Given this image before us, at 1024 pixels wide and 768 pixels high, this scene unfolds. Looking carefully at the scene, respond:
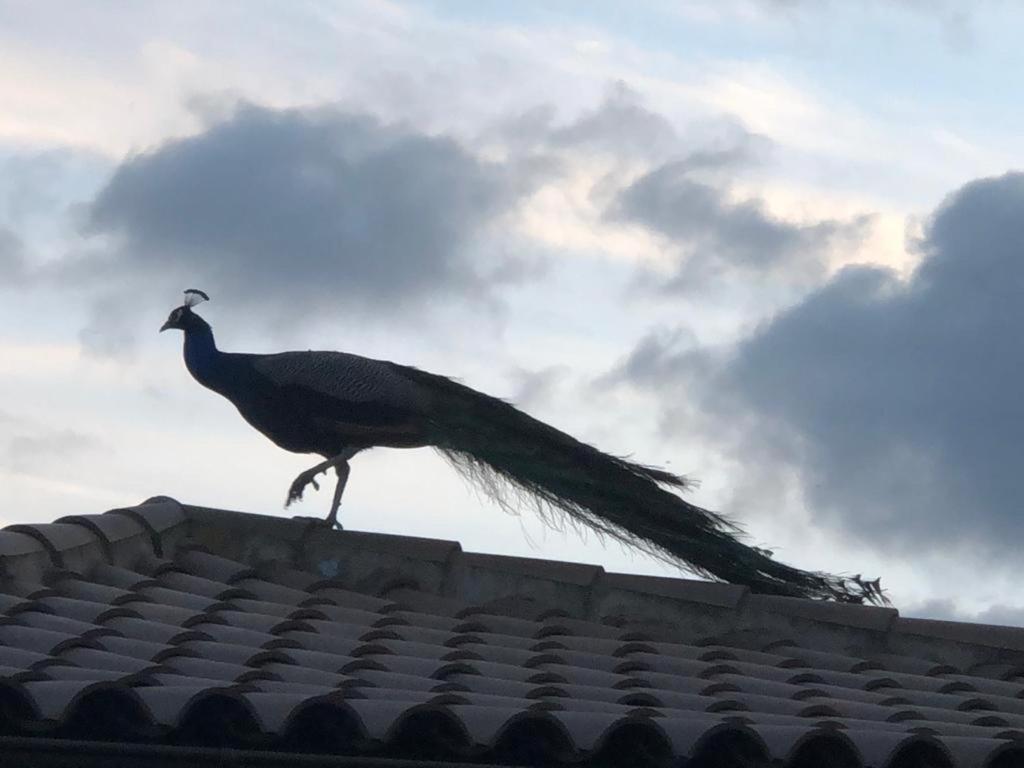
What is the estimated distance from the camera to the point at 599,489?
933 centimetres

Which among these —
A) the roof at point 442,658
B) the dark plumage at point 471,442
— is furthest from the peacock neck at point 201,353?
the roof at point 442,658

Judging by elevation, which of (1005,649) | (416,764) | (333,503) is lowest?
(416,764)

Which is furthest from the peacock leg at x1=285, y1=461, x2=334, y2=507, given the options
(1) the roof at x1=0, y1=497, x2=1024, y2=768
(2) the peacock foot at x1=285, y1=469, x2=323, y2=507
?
(1) the roof at x1=0, y1=497, x2=1024, y2=768

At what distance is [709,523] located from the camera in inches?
361

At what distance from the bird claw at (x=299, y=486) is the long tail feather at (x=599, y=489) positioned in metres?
0.80

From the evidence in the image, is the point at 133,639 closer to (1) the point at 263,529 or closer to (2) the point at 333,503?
(1) the point at 263,529

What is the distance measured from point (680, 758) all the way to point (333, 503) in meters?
5.54

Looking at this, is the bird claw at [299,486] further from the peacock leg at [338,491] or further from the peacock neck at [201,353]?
the peacock neck at [201,353]

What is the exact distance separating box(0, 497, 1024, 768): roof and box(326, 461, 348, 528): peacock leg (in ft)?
3.61

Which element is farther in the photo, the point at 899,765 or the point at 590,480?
the point at 590,480

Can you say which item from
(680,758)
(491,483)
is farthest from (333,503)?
(680,758)

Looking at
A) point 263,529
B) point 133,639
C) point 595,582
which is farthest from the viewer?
point 263,529

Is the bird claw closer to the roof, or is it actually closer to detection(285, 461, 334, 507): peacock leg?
detection(285, 461, 334, 507): peacock leg

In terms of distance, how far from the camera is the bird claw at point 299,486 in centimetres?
980
